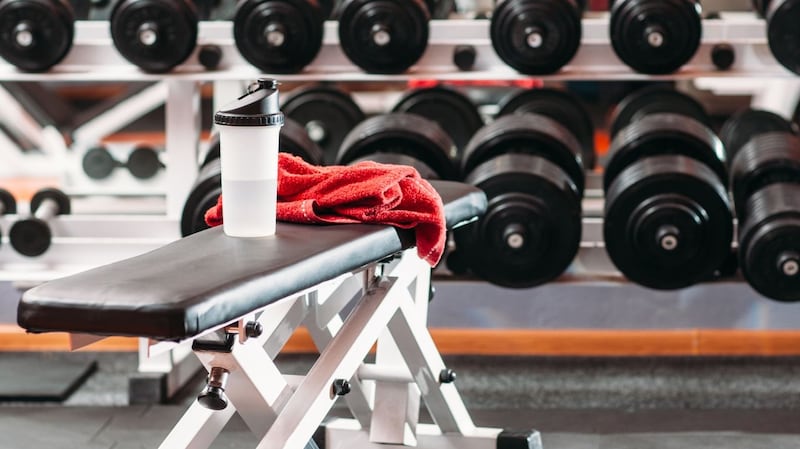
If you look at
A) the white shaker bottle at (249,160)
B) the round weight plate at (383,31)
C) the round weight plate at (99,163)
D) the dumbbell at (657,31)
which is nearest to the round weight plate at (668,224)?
the dumbbell at (657,31)

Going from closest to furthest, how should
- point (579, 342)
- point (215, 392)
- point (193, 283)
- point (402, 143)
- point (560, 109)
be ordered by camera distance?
point (193, 283) < point (215, 392) < point (402, 143) < point (579, 342) < point (560, 109)

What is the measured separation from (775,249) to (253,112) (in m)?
1.55

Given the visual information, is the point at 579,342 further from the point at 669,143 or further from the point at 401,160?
the point at 401,160

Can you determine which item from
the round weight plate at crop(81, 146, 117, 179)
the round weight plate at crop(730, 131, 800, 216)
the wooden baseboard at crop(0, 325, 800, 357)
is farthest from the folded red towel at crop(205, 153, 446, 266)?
the round weight plate at crop(81, 146, 117, 179)

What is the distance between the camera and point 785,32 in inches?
110

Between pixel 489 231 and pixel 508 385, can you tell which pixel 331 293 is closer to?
pixel 489 231

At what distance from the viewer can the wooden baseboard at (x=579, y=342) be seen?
3.17 metres

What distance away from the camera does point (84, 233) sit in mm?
3094

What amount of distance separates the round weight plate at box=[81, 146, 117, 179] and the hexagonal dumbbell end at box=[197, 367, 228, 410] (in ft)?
8.62

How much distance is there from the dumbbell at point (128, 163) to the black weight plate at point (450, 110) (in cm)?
86

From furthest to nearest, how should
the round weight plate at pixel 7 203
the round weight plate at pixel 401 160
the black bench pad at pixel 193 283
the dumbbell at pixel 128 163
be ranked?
1. the dumbbell at pixel 128 163
2. the round weight plate at pixel 7 203
3. the round weight plate at pixel 401 160
4. the black bench pad at pixel 193 283

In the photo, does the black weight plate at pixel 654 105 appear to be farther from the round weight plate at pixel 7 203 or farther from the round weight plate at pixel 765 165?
the round weight plate at pixel 7 203

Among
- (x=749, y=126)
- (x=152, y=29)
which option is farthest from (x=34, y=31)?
(x=749, y=126)

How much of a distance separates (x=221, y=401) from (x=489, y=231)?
54.4 inches
